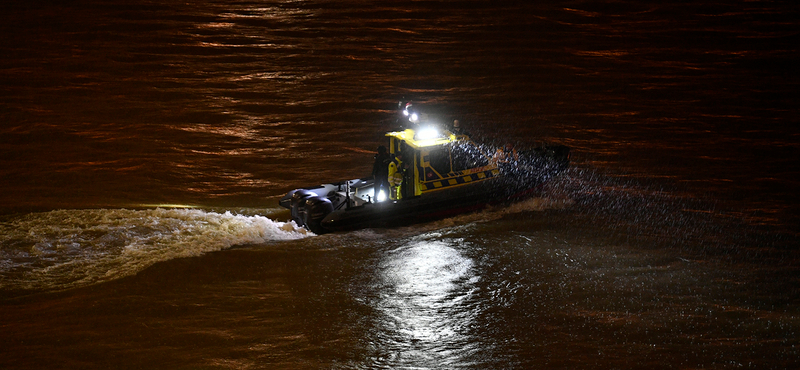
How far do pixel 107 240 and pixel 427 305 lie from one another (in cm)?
448

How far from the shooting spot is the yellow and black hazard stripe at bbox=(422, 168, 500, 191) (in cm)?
1003

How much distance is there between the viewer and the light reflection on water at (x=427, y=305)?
6.73 meters

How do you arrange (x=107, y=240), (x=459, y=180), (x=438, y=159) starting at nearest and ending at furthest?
(x=107, y=240)
(x=438, y=159)
(x=459, y=180)

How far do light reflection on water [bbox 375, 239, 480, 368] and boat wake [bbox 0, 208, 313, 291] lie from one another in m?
1.87

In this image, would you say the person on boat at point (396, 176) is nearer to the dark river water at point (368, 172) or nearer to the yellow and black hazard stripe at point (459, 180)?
the yellow and black hazard stripe at point (459, 180)

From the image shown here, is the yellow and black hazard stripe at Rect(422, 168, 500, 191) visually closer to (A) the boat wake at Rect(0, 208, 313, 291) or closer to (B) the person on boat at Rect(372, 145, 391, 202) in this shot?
(B) the person on boat at Rect(372, 145, 391, 202)

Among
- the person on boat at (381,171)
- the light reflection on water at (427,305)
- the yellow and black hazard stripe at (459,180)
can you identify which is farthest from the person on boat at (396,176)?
the light reflection on water at (427,305)

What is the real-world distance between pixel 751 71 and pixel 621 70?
11.4 ft

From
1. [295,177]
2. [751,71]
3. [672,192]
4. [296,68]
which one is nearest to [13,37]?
[296,68]

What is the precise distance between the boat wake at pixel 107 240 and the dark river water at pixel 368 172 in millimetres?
42

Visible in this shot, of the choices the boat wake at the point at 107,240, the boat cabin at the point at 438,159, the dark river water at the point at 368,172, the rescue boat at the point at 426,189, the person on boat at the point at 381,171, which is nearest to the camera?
the dark river water at the point at 368,172

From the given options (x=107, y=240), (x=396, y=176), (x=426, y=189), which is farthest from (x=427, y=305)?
(x=107, y=240)

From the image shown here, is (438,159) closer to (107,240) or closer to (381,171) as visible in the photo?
(381,171)

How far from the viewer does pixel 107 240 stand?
895 cm
